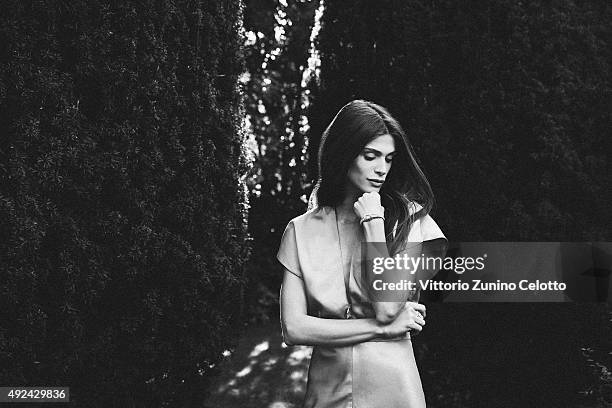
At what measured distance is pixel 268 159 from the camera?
9.67 meters

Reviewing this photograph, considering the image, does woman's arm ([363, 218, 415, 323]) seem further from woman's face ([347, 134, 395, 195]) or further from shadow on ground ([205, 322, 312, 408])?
shadow on ground ([205, 322, 312, 408])

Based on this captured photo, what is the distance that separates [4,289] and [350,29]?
3.77m

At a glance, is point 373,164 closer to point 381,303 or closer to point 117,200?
point 381,303

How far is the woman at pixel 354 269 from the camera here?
2.29m


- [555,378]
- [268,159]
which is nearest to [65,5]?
[555,378]

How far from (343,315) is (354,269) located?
164 millimetres

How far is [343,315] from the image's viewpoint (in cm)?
238

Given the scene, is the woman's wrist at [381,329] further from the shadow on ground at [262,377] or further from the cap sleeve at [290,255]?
the shadow on ground at [262,377]

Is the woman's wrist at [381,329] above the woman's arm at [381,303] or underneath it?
underneath

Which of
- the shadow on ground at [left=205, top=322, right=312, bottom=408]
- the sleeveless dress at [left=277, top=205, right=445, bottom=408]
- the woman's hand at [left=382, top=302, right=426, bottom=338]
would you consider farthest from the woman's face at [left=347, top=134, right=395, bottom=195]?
the shadow on ground at [left=205, top=322, right=312, bottom=408]

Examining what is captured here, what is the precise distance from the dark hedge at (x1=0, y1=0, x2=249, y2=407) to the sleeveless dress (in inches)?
66.3

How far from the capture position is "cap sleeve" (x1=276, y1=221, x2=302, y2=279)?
238cm

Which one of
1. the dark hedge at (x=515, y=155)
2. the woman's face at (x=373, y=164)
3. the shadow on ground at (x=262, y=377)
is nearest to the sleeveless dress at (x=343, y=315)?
the woman's face at (x=373, y=164)

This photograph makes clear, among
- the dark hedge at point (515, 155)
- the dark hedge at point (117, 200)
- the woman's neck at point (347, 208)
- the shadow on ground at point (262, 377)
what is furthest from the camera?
the shadow on ground at point (262, 377)
